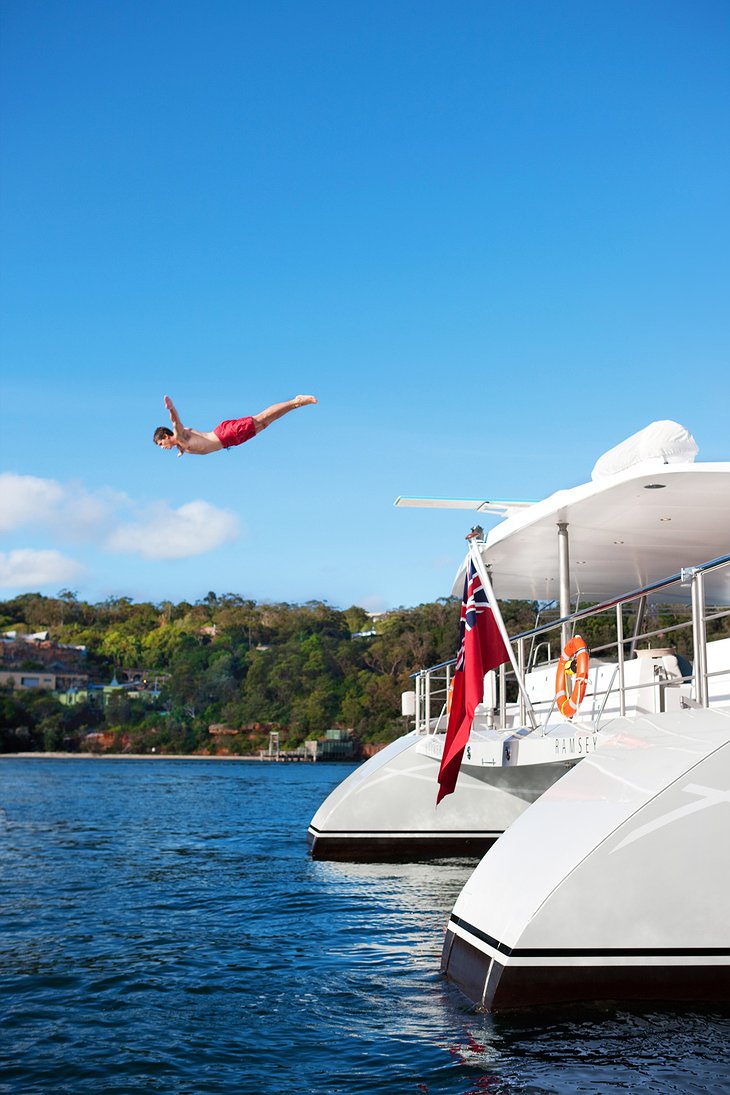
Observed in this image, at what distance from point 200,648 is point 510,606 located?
73186 mm

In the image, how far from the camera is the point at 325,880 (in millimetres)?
12242

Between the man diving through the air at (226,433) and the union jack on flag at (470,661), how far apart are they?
318 cm

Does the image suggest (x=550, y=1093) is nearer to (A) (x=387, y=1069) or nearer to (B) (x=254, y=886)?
(A) (x=387, y=1069)

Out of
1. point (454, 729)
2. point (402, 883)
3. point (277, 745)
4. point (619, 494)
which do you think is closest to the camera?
point (454, 729)

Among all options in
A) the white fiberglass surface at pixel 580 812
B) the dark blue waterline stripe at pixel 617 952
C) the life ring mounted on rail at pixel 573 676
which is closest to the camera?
the dark blue waterline stripe at pixel 617 952

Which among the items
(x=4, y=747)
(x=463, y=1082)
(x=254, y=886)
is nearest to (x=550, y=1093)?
(x=463, y=1082)

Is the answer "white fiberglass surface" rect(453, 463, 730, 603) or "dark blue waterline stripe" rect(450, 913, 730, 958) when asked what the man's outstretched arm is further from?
"white fiberglass surface" rect(453, 463, 730, 603)

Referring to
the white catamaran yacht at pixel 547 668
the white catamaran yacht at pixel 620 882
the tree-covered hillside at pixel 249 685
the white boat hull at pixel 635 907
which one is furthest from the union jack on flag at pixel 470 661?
the tree-covered hillside at pixel 249 685

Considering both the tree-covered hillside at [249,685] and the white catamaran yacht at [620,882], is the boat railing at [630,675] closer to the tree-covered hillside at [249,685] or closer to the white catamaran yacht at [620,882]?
the white catamaran yacht at [620,882]

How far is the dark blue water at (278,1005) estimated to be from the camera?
5152mm

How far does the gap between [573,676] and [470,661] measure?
3.13ft

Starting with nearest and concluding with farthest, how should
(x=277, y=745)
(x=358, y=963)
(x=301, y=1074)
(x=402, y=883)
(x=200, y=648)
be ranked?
(x=301, y=1074), (x=358, y=963), (x=402, y=883), (x=277, y=745), (x=200, y=648)

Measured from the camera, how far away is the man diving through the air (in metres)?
5.98

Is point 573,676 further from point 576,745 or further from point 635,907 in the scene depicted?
point 635,907
